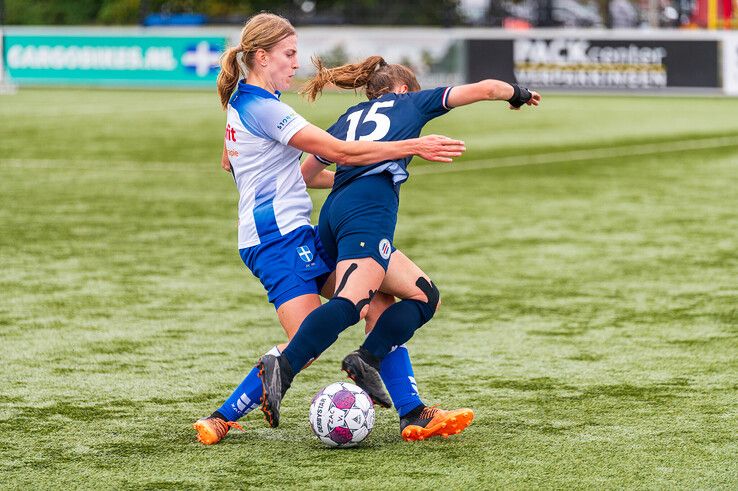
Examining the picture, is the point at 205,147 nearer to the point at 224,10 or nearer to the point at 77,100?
the point at 77,100

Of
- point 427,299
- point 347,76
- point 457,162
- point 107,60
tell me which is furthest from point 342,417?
point 107,60

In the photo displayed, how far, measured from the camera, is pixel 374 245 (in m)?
5.32

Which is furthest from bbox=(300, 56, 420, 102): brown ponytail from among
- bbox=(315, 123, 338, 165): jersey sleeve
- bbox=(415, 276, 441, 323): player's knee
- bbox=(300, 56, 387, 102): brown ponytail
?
bbox=(415, 276, 441, 323): player's knee

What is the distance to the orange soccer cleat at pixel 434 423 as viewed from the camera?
208 inches

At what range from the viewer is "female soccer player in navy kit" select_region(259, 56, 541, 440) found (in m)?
5.16

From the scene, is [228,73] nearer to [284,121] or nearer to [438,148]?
[284,121]

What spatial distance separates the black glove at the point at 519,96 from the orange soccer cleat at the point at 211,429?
1.71 metres

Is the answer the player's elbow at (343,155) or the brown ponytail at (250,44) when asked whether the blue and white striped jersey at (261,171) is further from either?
the player's elbow at (343,155)

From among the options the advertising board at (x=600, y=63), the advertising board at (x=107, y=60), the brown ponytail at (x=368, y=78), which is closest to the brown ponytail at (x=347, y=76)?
the brown ponytail at (x=368, y=78)

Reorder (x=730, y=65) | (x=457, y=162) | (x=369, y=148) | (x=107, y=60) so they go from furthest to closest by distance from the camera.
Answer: (x=107, y=60), (x=730, y=65), (x=457, y=162), (x=369, y=148)

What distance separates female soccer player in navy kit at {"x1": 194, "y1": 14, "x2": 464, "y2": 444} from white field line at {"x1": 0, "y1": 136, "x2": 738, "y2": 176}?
10420 mm

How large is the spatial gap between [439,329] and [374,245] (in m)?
2.54

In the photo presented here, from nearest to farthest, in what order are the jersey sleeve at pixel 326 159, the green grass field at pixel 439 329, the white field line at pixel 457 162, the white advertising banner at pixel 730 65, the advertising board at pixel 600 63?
the green grass field at pixel 439 329 → the jersey sleeve at pixel 326 159 → the white field line at pixel 457 162 → the white advertising banner at pixel 730 65 → the advertising board at pixel 600 63

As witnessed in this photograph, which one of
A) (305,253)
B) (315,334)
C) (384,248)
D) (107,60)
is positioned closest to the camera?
(315,334)
